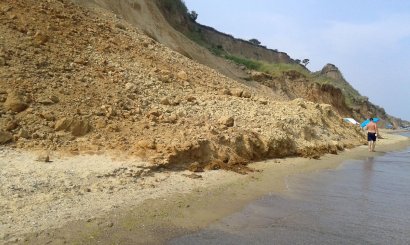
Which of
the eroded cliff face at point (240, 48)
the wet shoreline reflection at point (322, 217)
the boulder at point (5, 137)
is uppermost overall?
the eroded cliff face at point (240, 48)

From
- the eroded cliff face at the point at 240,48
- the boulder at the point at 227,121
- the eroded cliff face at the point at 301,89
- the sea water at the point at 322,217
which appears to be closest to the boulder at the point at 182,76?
the boulder at the point at 227,121

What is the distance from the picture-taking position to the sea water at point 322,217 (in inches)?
205

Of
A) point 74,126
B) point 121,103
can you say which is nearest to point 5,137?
point 74,126

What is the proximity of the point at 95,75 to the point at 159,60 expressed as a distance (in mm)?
3382

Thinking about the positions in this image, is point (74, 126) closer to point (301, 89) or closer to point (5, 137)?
point (5, 137)

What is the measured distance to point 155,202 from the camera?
20.1 feet

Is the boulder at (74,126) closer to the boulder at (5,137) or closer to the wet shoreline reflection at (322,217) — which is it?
the boulder at (5,137)

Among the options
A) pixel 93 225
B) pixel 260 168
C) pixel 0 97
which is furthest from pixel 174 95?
pixel 93 225

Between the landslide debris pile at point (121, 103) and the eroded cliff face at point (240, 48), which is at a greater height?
the eroded cliff face at point (240, 48)

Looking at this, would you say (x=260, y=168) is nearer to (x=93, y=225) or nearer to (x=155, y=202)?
(x=155, y=202)

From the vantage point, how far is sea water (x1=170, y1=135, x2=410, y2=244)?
5.20 metres

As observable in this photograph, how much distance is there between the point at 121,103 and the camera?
30.8 ft

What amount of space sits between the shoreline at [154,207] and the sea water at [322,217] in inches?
11.0

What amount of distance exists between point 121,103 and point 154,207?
13.0 feet
